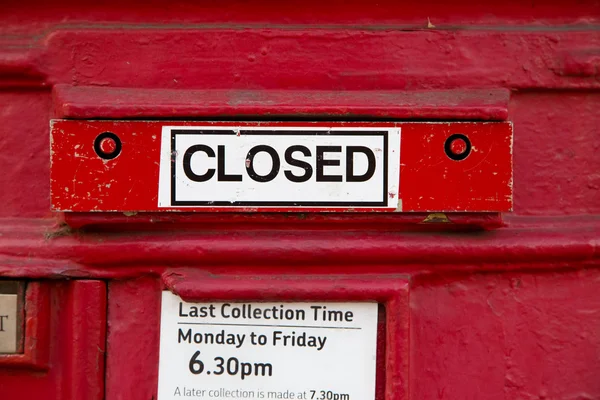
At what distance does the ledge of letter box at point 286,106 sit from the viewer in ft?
4.14

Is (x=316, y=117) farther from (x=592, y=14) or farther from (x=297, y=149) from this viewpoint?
(x=592, y=14)

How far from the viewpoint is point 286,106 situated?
1.27 metres

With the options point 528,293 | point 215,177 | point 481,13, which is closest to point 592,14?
point 481,13

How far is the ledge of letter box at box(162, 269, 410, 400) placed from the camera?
1.27m

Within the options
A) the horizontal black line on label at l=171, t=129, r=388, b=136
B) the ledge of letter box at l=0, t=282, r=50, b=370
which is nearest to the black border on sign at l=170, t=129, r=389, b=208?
the horizontal black line on label at l=171, t=129, r=388, b=136

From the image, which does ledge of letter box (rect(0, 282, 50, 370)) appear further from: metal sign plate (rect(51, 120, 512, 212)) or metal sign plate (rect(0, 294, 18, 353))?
metal sign plate (rect(51, 120, 512, 212))

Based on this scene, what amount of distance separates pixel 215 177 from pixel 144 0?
1.24ft

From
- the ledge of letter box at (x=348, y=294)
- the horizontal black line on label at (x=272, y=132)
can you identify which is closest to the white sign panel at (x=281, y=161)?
the horizontal black line on label at (x=272, y=132)

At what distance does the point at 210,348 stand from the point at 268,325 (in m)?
0.12

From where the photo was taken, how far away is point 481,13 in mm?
1335

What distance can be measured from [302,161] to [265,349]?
0.36 m

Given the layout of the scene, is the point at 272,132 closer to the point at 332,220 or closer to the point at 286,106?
the point at 286,106

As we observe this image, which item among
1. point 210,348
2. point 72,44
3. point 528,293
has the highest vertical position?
point 72,44

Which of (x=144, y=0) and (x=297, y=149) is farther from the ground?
(x=144, y=0)
